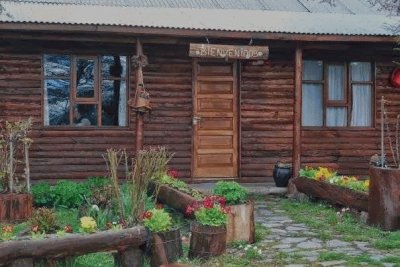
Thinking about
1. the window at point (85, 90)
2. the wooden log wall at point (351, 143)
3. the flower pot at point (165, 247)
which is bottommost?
the flower pot at point (165, 247)

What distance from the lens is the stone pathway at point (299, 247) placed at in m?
6.97

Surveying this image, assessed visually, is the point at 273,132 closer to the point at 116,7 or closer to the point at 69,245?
the point at 116,7

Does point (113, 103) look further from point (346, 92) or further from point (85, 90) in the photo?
point (346, 92)

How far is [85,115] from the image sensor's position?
42.2ft

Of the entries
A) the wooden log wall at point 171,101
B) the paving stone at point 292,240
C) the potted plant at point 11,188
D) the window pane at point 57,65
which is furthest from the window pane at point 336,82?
the potted plant at point 11,188

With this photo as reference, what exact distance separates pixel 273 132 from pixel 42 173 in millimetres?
4865

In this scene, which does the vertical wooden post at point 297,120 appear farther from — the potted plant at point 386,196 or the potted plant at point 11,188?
the potted plant at point 11,188

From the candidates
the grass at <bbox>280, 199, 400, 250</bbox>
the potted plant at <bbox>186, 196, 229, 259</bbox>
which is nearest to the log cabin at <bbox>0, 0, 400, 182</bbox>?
the grass at <bbox>280, 199, 400, 250</bbox>

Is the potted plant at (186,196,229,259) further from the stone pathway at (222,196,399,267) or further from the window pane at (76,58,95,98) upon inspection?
the window pane at (76,58,95,98)

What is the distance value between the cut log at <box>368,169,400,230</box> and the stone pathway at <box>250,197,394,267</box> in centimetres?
78

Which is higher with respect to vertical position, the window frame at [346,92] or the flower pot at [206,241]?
the window frame at [346,92]

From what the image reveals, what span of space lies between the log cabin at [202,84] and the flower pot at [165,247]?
199 inches

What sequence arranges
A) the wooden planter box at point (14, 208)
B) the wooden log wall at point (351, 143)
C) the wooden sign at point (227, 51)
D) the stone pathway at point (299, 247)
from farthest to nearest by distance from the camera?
the wooden log wall at point (351, 143), the wooden sign at point (227, 51), the wooden planter box at point (14, 208), the stone pathway at point (299, 247)

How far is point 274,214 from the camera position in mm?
10250
